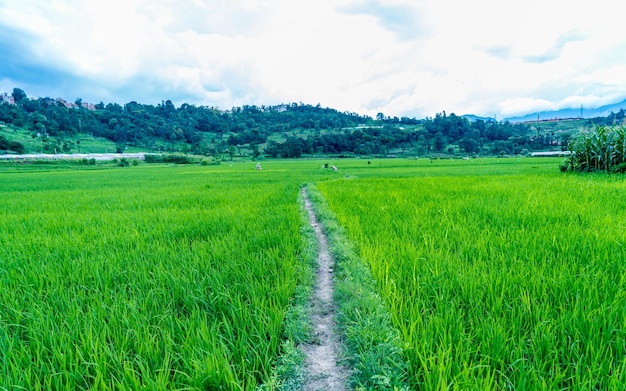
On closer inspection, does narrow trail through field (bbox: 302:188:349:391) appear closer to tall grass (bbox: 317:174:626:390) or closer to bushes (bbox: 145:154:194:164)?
tall grass (bbox: 317:174:626:390)

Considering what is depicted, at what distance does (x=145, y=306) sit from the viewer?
234 centimetres

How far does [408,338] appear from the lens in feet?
5.85

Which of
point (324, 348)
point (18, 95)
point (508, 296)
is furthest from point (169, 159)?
point (18, 95)

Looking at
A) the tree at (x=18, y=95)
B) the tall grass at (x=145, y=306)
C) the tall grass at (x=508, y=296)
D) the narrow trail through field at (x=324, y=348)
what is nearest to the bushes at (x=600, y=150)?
the tall grass at (x=508, y=296)

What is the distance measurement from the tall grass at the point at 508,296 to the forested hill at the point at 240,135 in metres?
77.7

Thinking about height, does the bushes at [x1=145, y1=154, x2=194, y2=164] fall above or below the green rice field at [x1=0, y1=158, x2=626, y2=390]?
above

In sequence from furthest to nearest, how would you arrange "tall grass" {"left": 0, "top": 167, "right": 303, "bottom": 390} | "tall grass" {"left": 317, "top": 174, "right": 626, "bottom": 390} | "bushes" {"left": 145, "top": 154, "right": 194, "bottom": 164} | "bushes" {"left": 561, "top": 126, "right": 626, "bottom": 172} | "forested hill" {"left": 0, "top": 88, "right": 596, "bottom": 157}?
1. "forested hill" {"left": 0, "top": 88, "right": 596, "bottom": 157}
2. "bushes" {"left": 145, "top": 154, "right": 194, "bottom": 164}
3. "bushes" {"left": 561, "top": 126, "right": 626, "bottom": 172}
4. "tall grass" {"left": 0, "top": 167, "right": 303, "bottom": 390}
5. "tall grass" {"left": 317, "top": 174, "right": 626, "bottom": 390}

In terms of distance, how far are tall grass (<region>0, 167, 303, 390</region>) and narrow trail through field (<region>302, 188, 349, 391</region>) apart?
25 centimetres

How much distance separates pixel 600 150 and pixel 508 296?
15.0 meters

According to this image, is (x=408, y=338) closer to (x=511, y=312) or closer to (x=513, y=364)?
(x=513, y=364)

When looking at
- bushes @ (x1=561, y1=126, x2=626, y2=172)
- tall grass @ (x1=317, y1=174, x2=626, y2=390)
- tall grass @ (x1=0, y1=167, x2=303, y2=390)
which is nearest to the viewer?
tall grass @ (x1=317, y1=174, x2=626, y2=390)

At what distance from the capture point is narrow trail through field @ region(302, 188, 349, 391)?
1.67m

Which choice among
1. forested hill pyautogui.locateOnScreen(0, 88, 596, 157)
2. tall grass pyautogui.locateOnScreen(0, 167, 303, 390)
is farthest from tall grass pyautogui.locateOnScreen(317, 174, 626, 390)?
forested hill pyautogui.locateOnScreen(0, 88, 596, 157)

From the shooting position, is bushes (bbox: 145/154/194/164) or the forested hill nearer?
bushes (bbox: 145/154/194/164)
